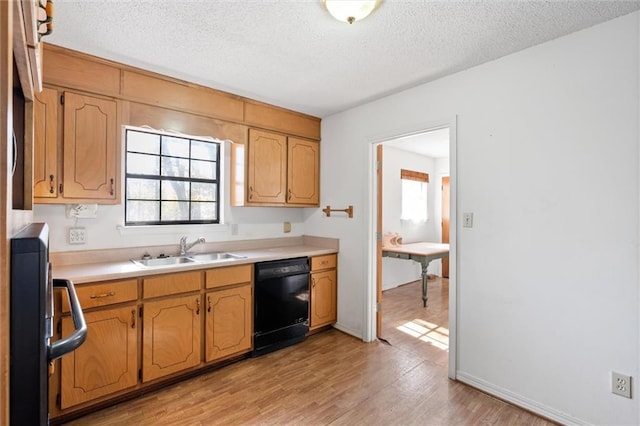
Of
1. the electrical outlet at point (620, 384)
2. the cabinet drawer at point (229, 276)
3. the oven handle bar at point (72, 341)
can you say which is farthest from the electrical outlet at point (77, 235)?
the electrical outlet at point (620, 384)

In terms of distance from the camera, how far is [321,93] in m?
2.94

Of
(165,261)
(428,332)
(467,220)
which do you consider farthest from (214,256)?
(428,332)

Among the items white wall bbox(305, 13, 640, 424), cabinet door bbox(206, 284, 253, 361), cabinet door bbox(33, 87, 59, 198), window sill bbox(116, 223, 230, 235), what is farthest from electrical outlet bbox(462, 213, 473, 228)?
cabinet door bbox(33, 87, 59, 198)

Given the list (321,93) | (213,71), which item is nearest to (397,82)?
(321,93)

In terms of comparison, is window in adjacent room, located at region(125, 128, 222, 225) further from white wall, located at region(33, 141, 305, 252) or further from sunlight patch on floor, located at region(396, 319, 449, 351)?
sunlight patch on floor, located at region(396, 319, 449, 351)

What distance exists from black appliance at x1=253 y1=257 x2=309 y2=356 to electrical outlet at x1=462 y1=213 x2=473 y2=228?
1.51m

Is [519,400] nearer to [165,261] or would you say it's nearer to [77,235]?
[165,261]

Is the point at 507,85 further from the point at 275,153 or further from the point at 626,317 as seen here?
the point at 275,153

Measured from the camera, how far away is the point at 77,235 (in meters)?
2.38

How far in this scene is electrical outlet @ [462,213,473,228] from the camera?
2.40 meters

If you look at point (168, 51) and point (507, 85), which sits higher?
point (168, 51)

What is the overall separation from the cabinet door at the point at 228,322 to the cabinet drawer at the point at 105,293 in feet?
1.84

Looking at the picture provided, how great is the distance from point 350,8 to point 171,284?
213cm

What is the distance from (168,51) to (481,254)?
8.70ft
